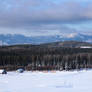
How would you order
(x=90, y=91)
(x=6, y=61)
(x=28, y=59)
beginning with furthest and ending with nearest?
1. (x=28, y=59)
2. (x=6, y=61)
3. (x=90, y=91)

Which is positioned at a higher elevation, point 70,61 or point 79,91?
point 79,91

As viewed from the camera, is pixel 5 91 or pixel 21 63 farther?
pixel 21 63

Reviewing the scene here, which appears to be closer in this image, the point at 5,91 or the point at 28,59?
the point at 5,91

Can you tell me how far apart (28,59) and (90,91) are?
71346 millimetres

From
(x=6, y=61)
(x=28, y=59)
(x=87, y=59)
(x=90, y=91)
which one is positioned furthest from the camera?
(x=87, y=59)

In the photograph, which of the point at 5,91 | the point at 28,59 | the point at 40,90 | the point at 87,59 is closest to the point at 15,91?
the point at 5,91

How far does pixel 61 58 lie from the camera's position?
90.9 metres

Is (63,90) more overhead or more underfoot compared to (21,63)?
more overhead

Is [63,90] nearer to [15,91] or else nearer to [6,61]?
[15,91]

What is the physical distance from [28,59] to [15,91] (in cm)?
7068

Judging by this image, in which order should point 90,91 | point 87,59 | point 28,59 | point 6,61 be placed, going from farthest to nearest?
point 87,59 → point 28,59 → point 6,61 → point 90,91

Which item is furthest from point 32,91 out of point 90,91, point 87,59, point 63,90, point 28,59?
point 87,59

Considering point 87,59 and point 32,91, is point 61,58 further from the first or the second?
point 32,91

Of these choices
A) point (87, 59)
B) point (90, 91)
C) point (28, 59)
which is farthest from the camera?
point (87, 59)
